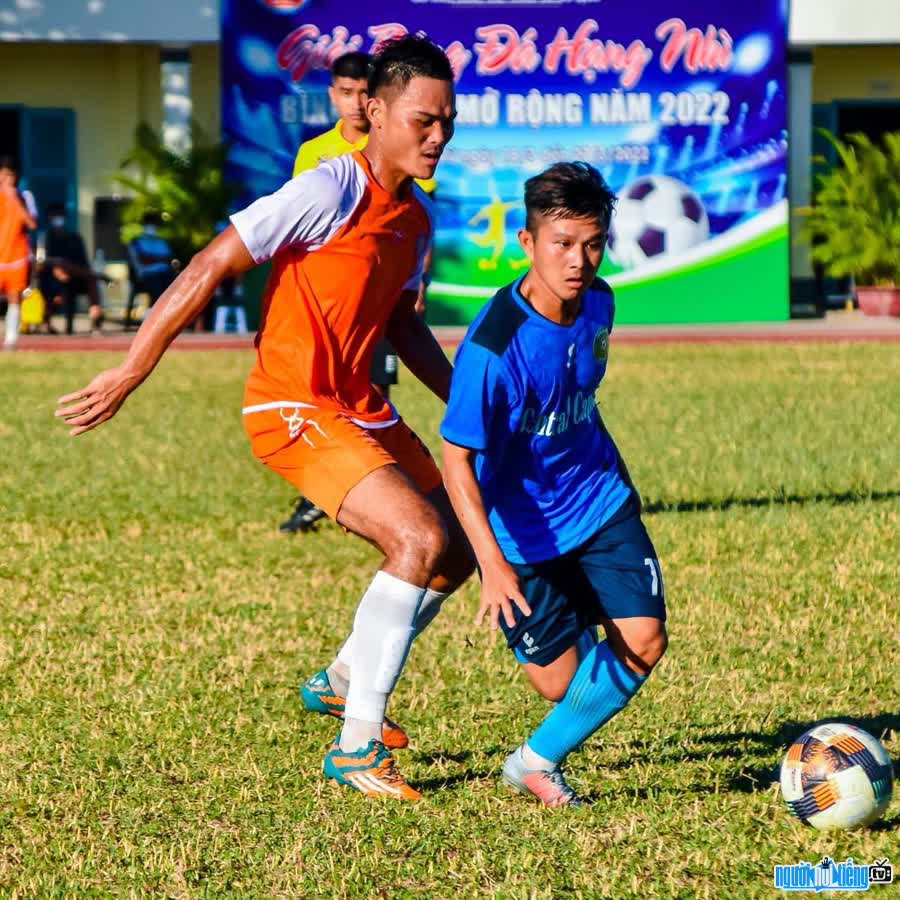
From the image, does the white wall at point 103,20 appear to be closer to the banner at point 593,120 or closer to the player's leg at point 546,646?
the banner at point 593,120

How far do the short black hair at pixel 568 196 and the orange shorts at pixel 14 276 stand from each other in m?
18.2

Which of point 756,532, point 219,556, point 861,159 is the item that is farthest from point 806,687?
point 861,159

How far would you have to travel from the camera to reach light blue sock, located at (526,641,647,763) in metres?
4.83

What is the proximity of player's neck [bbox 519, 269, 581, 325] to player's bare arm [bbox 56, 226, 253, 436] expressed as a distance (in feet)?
2.76

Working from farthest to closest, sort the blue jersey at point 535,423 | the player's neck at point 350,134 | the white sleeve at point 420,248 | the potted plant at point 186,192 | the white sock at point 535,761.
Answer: the potted plant at point 186,192
the player's neck at point 350,134
the white sleeve at point 420,248
the white sock at point 535,761
the blue jersey at point 535,423

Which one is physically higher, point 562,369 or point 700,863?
point 562,369

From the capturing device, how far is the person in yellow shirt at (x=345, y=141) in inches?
326

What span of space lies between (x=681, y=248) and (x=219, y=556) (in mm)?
18410

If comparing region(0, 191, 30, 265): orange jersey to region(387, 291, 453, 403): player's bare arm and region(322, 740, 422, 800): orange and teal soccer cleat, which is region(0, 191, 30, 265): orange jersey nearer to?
region(387, 291, 453, 403): player's bare arm

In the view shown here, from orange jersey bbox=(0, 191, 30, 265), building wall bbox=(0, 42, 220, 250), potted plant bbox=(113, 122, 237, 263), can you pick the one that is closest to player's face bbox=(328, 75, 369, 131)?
orange jersey bbox=(0, 191, 30, 265)

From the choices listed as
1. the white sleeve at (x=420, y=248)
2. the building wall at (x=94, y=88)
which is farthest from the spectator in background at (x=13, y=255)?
the white sleeve at (x=420, y=248)

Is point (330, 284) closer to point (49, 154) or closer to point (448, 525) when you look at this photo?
point (448, 525)

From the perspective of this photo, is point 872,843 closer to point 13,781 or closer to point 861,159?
point 13,781

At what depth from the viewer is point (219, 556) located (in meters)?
8.93
